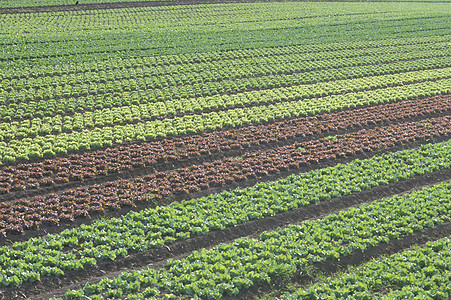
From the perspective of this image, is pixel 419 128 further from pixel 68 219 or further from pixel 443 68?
pixel 68 219

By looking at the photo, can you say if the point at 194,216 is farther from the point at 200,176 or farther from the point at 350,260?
the point at 350,260

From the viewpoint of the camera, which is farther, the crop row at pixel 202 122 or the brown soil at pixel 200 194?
the crop row at pixel 202 122

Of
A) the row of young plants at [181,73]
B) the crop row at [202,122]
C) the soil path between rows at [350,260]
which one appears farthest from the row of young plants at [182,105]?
the soil path between rows at [350,260]

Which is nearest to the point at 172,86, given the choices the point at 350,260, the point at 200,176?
the point at 200,176

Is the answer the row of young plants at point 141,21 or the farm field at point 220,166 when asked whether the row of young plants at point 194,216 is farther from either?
the row of young plants at point 141,21

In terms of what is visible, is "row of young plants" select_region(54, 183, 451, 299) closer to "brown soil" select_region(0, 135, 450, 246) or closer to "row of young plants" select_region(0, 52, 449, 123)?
"brown soil" select_region(0, 135, 450, 246)

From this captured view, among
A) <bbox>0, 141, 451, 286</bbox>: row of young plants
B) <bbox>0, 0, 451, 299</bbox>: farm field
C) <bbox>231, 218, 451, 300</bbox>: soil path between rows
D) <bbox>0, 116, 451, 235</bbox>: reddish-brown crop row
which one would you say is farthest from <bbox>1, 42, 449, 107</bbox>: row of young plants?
<bbox>231, 218, 451, 300</bbox>: soil path between rows

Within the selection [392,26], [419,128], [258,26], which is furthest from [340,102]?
[392,26]
